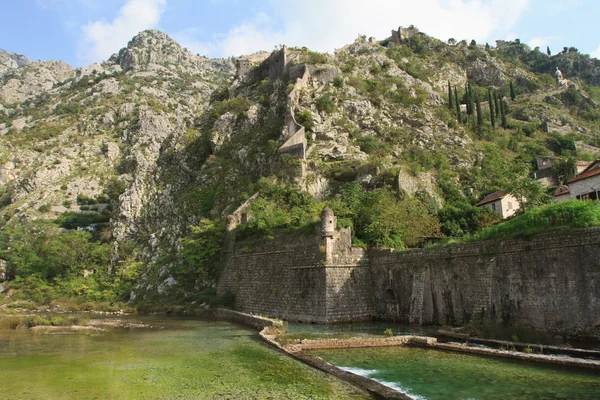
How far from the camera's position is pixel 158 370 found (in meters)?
13.1

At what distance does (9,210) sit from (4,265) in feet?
53.7

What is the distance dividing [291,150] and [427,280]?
23279 millimetres

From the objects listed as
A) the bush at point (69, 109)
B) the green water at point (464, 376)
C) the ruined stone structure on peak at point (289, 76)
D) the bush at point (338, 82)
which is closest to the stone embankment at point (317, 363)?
the green water at point (464, 376)

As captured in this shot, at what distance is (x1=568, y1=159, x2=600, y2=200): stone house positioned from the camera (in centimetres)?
2702

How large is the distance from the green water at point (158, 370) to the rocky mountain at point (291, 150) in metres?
13.1

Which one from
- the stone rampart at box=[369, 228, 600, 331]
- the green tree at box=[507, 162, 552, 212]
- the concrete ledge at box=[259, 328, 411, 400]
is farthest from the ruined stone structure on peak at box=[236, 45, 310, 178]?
the concrete ledge at box=[259, 328, 411, 400]

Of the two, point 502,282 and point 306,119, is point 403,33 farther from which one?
point 502,282

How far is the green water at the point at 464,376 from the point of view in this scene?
9.89m

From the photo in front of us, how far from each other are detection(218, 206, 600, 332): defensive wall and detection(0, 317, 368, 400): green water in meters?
6.20

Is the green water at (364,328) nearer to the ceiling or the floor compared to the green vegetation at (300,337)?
nearer to the ceiling

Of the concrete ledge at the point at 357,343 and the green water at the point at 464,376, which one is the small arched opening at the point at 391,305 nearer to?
the concrete ledge at the point at 357,343

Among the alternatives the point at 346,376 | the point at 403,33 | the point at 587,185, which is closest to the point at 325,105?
the point at 587,185

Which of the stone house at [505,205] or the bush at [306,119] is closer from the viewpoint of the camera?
the stone house at [505,205]

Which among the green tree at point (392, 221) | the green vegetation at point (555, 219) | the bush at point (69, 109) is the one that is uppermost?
the bush at point (69, 109)
